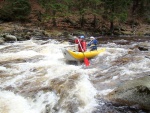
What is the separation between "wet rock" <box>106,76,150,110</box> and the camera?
6833 mm

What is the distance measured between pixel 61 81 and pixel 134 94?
2.83 meters

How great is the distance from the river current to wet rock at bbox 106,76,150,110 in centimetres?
32

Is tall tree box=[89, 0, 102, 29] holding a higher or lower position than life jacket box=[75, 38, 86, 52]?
higher

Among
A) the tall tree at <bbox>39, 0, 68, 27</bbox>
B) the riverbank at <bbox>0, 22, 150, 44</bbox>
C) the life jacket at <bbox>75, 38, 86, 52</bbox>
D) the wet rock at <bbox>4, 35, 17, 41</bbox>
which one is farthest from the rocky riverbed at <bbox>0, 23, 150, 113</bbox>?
the tall tree at <bbox>39, 0, 68, 27</bbox>

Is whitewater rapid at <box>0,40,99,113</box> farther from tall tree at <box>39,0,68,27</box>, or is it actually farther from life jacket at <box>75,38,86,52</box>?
tall tree at <box>39,0,68,27</box>

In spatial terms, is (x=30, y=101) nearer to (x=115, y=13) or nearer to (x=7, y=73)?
(x=7, y=73)

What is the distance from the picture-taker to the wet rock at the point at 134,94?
683cm

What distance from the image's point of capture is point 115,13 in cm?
2544

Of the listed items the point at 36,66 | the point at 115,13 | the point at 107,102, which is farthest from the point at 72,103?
the point at 115,13

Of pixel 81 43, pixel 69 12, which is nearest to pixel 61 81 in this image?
pixel 81 43

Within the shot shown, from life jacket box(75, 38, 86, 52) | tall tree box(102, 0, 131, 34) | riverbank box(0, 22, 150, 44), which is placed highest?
A: tall tree box(102, 0, 131, 34)

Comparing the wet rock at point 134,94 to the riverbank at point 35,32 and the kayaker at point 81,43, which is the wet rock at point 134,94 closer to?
the kayaker at point 81,43

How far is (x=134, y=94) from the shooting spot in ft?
23.1

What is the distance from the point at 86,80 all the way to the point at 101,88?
0.91 meters
